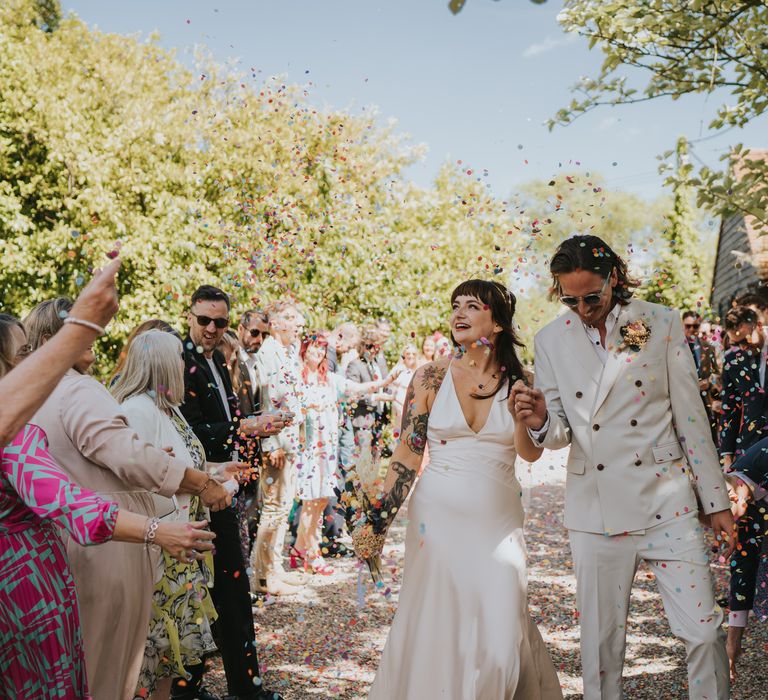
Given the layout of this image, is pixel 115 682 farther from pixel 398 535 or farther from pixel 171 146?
pixel 171 146

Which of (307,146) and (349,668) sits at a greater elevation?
(307,146)

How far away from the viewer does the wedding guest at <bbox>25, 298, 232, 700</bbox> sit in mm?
3266

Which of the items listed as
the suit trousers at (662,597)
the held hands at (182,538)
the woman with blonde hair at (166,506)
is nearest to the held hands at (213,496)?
the woman with blonde hair at (166,506)

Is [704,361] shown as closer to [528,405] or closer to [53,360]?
[528,405]

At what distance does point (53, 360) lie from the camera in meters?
2.15

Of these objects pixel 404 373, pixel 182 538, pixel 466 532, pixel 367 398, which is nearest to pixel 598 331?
pixel 466 532

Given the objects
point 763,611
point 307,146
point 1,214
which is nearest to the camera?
point 763,611

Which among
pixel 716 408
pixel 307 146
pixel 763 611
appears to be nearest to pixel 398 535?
pixel 716 408

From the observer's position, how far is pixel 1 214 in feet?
45.2

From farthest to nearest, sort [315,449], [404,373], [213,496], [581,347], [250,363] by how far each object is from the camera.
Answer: [404,373]
[315,449]
[250,363]
[581,347]
[213,496]

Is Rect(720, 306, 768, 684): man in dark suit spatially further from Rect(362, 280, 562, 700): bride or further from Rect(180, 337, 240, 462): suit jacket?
Rect(180, 337, 240, 462): suit jacket

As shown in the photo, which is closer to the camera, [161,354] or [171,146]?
[161,354]

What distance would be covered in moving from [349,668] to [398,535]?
176 inches

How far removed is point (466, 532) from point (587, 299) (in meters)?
1.28
